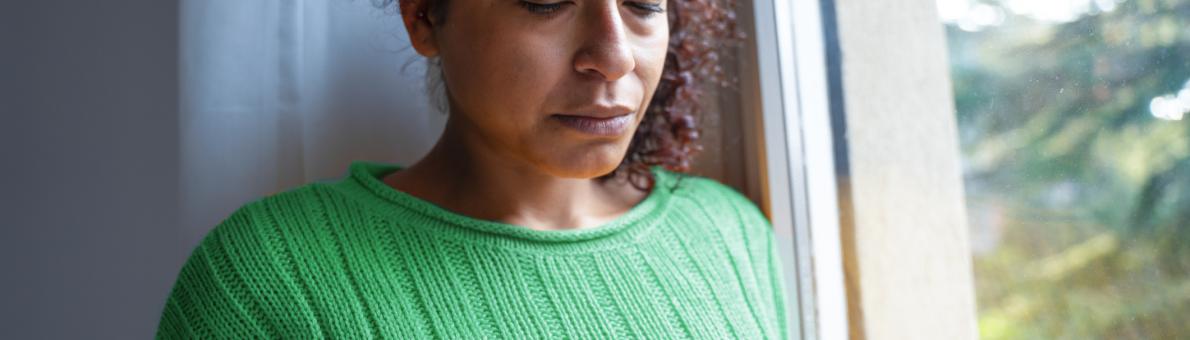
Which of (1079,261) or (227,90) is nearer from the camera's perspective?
(1079,261)

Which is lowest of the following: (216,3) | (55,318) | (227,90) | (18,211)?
(55,318)

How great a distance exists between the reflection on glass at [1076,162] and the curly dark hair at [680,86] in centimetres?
31

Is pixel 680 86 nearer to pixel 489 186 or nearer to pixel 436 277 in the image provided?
pixel 489 186

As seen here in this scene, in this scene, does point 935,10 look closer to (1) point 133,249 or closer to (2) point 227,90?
(2) point 227,90

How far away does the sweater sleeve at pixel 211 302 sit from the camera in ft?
2.14

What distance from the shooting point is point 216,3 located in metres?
0.90

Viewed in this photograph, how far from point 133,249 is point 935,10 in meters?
0.91

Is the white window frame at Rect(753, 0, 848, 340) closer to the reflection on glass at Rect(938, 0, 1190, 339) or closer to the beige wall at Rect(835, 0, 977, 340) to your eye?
the beige wall at Rect(835, 0, 977, 340)

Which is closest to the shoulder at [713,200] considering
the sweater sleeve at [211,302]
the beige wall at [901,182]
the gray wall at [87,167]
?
the beige wall at [901,182]

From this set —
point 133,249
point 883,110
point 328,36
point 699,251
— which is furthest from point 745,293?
point 133,249

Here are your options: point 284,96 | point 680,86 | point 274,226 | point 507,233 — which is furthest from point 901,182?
point 284,96

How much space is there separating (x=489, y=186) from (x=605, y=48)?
0.21 metres

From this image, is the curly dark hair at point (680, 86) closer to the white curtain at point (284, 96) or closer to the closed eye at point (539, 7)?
the white curtain at point (284, 96)

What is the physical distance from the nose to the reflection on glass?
28 cm
